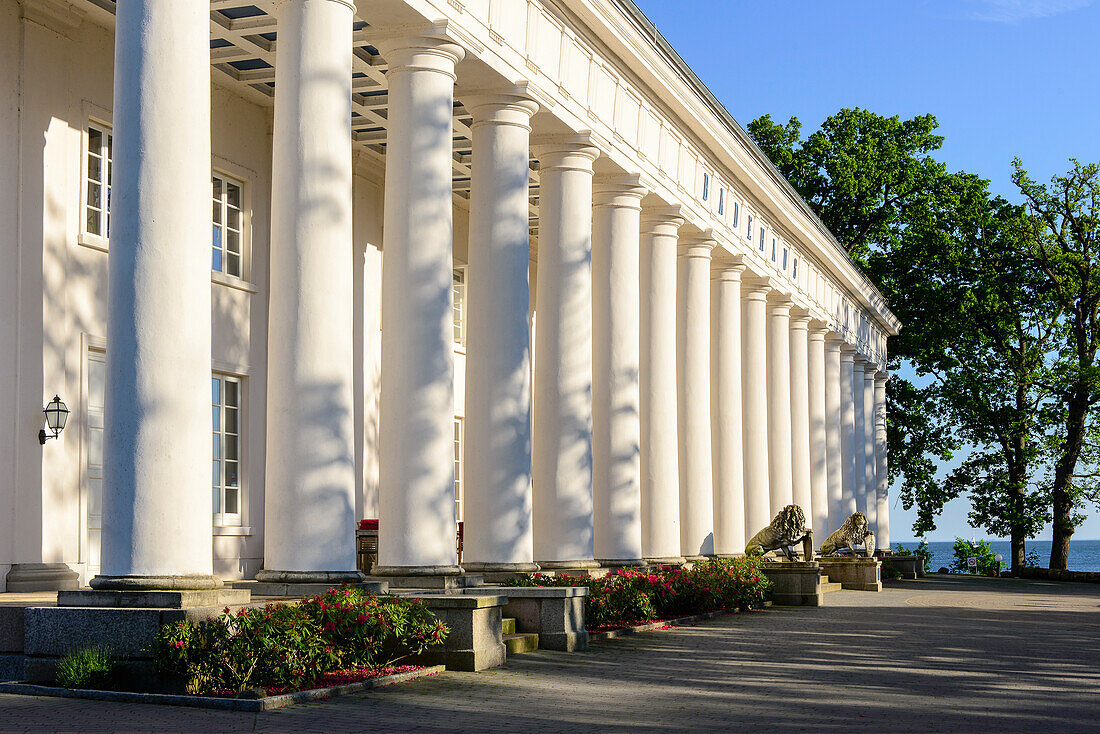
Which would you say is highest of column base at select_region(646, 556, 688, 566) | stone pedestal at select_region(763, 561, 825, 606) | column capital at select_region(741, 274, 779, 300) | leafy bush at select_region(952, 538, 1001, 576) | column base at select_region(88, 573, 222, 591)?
column capital at select_region(741, 274, 779, 300)

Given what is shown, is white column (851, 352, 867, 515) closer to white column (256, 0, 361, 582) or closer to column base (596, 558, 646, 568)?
column base (596, 558, 646, 568)

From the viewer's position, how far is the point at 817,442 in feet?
152

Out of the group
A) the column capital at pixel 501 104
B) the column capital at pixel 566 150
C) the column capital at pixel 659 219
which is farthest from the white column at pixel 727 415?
the column capital at pixel 501 104

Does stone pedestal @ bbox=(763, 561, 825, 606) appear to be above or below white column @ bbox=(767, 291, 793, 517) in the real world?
below

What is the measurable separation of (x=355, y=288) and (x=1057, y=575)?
4257 centimetres

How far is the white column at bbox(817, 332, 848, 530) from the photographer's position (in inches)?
1902

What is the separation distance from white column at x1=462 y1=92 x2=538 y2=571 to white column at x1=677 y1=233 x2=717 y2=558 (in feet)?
35.9

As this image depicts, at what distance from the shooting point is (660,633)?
2325cm

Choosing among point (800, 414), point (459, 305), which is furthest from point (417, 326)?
point (800, 414)

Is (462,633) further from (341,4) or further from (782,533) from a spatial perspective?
Result: (782,533)

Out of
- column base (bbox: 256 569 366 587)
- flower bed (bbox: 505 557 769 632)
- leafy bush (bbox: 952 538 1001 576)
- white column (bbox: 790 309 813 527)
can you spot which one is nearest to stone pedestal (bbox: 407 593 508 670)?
column base (bbox: 256 569 366 587)

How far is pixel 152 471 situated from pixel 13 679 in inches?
108

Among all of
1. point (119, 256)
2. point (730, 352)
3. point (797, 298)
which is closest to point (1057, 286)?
point (797, 298)

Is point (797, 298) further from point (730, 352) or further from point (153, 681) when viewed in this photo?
point (153, 681)
